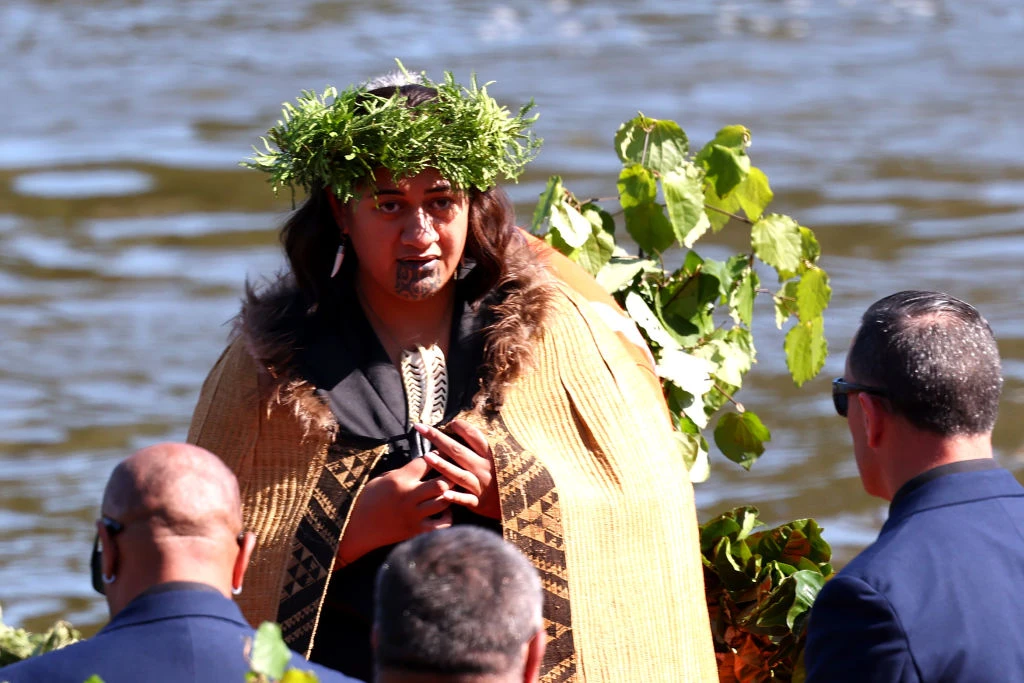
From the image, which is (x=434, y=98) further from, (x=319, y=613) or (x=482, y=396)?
(x=319, y=613)

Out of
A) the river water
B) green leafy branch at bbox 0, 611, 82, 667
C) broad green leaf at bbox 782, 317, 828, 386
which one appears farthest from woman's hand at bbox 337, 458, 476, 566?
the river water

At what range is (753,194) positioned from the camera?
4.67m

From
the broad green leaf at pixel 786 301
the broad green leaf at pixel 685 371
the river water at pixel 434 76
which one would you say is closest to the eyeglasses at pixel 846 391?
the broad green leaf at pixel 685 371

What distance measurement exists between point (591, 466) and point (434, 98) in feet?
2.99

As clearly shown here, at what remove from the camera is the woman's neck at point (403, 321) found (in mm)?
3795

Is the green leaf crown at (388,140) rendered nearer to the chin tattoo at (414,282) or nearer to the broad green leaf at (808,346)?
the chin tattoo at (414,282)

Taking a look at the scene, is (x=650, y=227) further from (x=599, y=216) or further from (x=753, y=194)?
(x=753, y=194)

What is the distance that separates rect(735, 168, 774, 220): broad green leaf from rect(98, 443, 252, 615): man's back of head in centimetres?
244

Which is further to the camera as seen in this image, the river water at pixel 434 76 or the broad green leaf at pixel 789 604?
the river water at pixel 434 76

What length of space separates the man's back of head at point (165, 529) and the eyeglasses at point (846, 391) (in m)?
1.09

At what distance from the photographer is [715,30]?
18031 millimetres

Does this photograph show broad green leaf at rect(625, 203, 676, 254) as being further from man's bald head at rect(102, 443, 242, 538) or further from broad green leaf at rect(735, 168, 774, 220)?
man's bald head at rect(102, 443, 242, 538)

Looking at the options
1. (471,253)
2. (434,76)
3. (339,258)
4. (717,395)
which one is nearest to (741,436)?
(717,395)

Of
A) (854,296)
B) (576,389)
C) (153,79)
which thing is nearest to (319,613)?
(576,389)
